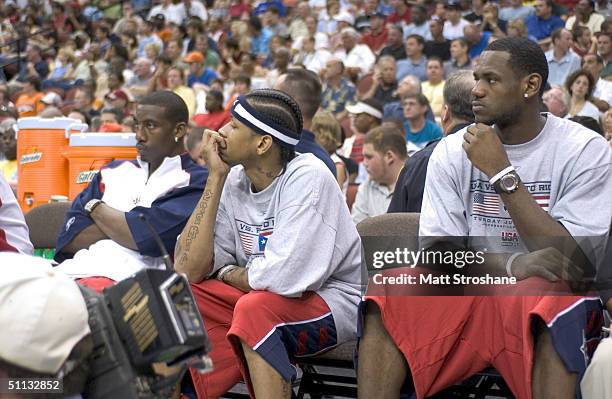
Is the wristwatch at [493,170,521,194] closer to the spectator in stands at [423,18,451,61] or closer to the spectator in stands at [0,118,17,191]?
the spectator in stands at [0,118,17,191]

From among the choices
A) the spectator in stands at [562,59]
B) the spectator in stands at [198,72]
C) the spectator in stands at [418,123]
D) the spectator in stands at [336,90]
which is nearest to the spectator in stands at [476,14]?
the spectator in stands at [336,90]

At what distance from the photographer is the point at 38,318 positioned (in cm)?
206

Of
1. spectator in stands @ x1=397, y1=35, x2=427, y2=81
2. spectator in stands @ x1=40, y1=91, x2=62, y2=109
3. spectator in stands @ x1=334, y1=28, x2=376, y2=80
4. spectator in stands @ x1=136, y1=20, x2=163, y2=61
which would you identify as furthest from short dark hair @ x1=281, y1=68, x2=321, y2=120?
spectator in stands @ x1=136, y1=20, x2=163, y2=61

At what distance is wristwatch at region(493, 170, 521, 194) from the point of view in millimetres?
3457

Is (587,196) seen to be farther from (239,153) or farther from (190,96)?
(190,96)

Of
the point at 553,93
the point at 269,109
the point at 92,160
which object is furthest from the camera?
the point at 553,93

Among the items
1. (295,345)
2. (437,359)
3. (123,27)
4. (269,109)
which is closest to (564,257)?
(437,359)

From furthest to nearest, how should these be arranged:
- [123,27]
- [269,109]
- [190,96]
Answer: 1. [123,27]
2. [190,96]
3. [269,109]

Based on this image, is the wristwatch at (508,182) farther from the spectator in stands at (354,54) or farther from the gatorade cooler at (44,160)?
the spectator in stands at (354,54)

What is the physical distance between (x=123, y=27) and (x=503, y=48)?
1708 cm

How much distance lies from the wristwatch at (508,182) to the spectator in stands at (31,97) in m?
11.2

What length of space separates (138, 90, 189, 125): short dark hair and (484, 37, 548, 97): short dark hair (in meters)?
1.86

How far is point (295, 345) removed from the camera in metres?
3.82

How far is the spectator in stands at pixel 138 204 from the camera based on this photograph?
15.2ft
